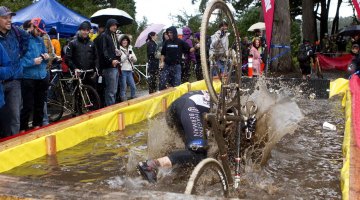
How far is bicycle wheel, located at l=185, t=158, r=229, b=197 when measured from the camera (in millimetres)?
3332

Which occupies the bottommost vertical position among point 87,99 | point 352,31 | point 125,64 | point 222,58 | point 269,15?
point 87,99

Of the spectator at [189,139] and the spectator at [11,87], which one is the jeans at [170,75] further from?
the spectator at [189,139]

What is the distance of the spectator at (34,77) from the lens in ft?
22.5

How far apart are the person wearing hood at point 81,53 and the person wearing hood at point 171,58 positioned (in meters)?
2.70

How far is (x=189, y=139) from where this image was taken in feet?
13.4

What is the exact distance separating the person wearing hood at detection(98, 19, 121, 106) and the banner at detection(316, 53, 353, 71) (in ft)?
55.1

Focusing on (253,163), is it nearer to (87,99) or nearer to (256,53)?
(87,99)

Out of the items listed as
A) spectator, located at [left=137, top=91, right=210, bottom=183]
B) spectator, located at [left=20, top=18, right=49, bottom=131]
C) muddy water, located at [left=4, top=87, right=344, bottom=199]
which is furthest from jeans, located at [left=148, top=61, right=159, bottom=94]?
spectator, located at [left=137, top=91, right=210, bottom=183]

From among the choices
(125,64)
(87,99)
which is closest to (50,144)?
(87,99)

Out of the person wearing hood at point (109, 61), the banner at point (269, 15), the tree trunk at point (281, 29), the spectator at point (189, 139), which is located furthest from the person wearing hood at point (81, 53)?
the tree trunk at point (281, 29)

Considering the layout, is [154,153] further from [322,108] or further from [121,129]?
[322,108]

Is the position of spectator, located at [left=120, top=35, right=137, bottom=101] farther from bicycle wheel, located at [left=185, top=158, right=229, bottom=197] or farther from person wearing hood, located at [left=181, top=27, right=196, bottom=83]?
bicycle wheel, located at [left=185, top=158, right=229, bottom=197]

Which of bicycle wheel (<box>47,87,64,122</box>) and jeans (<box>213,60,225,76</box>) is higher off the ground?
jeans (<box>213,60,225,76</box>)

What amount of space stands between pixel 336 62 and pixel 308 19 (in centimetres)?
491
